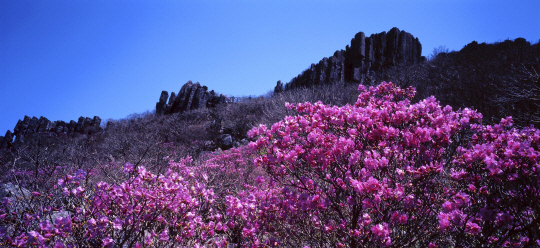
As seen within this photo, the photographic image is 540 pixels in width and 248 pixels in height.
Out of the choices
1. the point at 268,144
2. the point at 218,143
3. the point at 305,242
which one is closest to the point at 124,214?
the point at 268,144

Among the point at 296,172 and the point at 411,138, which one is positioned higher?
the point at 411,138

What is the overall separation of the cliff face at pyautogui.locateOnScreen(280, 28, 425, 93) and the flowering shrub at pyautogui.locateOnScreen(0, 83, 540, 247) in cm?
2367

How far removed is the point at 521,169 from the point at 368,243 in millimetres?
1686

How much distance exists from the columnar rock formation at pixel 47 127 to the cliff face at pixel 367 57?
32.3 m

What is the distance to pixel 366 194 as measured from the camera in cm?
256

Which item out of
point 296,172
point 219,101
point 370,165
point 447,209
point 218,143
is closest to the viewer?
point 447,209

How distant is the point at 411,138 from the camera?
2.75 metres

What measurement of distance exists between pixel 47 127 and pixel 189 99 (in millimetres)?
22342

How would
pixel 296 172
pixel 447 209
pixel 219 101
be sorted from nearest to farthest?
pixel 447 209 → pixel 296 172 → pixel 219 101

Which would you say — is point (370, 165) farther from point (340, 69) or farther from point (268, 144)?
point (340, 69)

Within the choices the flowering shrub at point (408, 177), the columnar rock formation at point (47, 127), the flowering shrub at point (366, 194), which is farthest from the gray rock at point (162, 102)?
the flowering shrub at point (408, 177)

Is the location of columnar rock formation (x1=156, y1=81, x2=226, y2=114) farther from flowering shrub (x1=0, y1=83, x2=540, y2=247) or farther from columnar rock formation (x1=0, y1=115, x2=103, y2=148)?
flowering shrub (x1=0, y1=83, x2=540, y2=247)

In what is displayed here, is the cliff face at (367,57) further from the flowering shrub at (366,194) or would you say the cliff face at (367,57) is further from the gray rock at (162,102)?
the flowering shrub at (366,194)

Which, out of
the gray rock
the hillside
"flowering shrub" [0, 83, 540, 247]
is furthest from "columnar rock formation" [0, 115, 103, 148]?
"flowering shrub" [0, 83, 540, 247]
